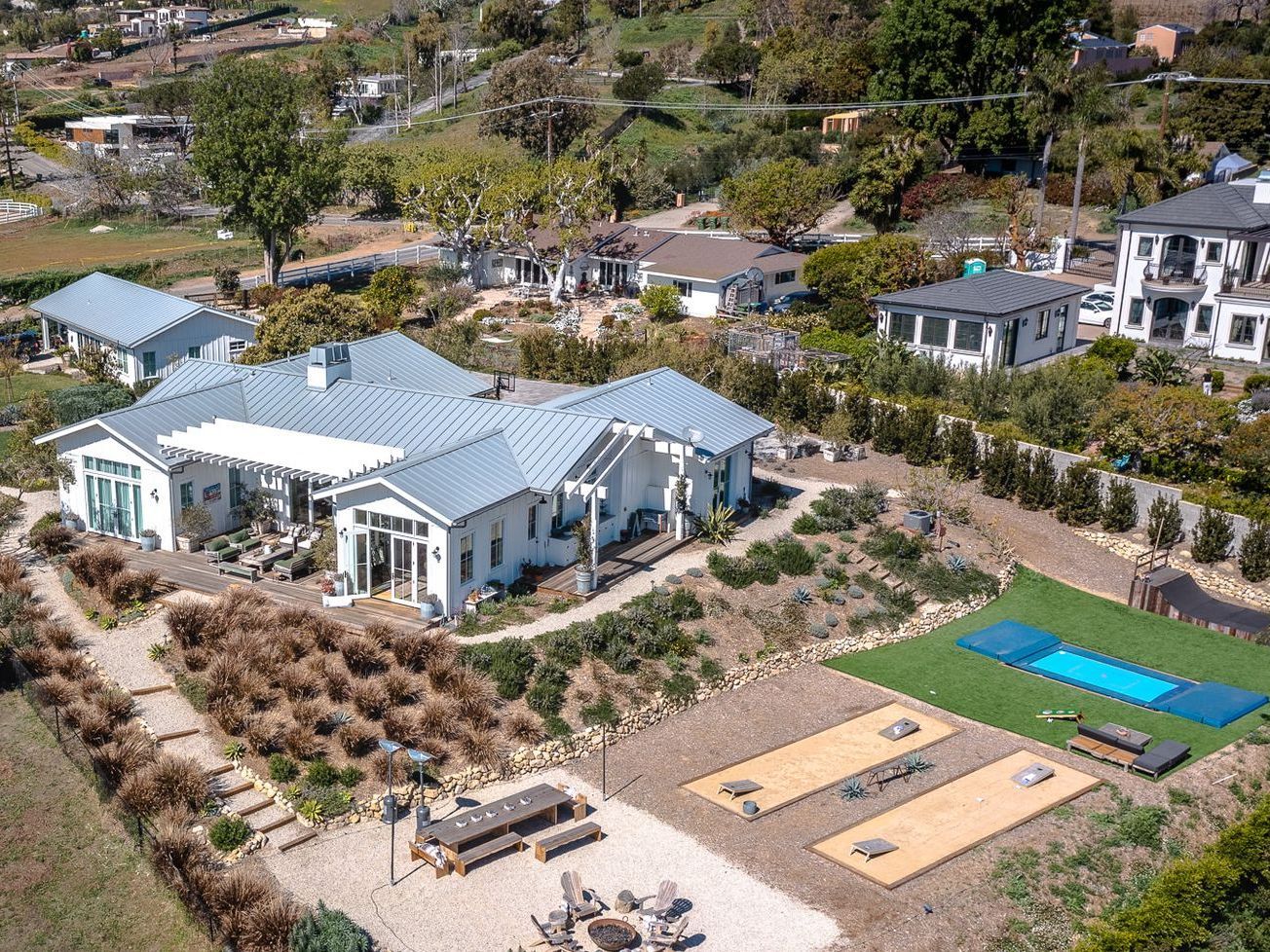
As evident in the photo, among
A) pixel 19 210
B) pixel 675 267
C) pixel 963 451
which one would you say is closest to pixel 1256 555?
pixel 963 451

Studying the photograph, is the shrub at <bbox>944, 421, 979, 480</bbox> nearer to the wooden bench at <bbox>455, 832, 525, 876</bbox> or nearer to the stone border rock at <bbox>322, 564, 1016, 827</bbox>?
the stone border rock at <bbox>322, 564, 1016, 827</bbox>

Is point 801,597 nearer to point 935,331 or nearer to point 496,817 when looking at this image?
point 496,817

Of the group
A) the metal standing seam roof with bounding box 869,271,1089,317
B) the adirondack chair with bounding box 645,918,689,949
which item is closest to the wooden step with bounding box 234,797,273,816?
the adirondack chair with bounding box 645,918,689,949

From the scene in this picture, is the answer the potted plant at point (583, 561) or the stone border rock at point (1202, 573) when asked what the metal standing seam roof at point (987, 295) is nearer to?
the stone border rock at point (1202, 573)

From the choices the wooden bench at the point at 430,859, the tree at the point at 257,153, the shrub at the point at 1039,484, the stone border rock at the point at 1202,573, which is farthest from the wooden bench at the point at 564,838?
the tree at the point at 257,153

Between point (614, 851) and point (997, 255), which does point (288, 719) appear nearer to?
point (614, 851)
